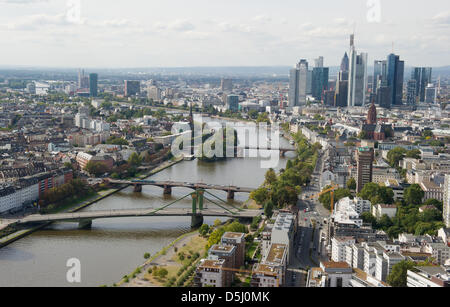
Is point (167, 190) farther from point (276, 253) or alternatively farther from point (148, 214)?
point (276, 253)

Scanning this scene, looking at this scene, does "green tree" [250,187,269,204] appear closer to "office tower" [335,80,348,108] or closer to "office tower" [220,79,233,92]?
"office tower" [335,80,348,108]

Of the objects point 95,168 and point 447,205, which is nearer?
point 447,205

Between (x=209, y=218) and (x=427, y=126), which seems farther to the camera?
(x=427, y=126)

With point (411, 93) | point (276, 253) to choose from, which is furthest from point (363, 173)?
point (411, 93)

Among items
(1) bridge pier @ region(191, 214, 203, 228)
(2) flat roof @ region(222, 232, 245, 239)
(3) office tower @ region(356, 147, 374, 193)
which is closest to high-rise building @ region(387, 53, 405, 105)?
(3) office tower @ region(356, 147, 374, 193)
